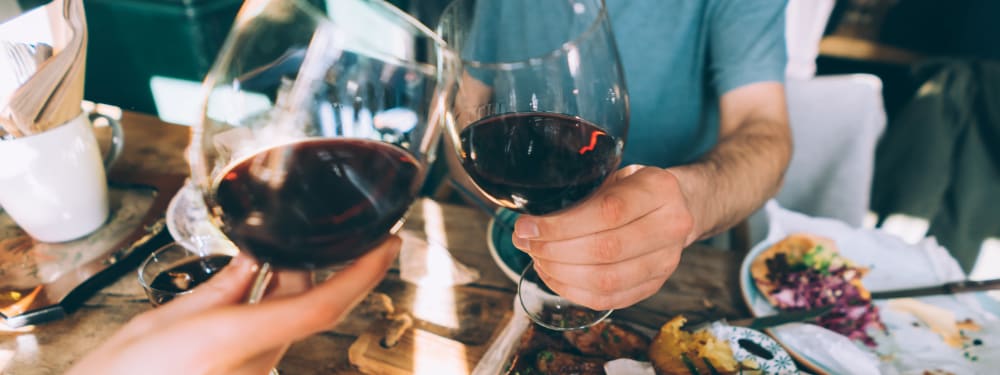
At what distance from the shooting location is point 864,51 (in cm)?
335

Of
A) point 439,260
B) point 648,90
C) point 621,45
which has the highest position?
point 621,45

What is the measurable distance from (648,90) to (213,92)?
1113mm

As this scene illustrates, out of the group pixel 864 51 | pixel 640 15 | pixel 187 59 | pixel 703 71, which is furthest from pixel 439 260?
pixel 864 51

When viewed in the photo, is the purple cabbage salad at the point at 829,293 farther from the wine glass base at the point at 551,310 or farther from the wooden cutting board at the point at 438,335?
the wooden cutting board at the point at 438,335

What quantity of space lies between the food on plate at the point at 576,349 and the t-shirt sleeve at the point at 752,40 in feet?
2.45

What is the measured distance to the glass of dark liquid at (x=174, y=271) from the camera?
745 mm

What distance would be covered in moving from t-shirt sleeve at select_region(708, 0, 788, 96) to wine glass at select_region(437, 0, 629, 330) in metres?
0.77

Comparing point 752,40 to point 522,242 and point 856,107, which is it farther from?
point 522,242

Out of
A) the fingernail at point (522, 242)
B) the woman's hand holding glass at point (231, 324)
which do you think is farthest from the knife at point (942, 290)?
the woman's hand holding glass at point (231, 324)

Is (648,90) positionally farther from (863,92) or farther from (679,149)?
(863,92)

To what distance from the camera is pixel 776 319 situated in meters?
0.81

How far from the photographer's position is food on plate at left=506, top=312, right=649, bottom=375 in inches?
29.0

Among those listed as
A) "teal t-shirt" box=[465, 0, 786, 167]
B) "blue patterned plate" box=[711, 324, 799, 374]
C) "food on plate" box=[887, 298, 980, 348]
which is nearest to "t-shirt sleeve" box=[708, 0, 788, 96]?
"teal t-shirt" box=[465, 0, 786, 167]

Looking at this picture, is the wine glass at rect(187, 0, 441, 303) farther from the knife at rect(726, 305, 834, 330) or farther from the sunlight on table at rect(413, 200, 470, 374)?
the knife at rect(726, 305, 834, 330)
